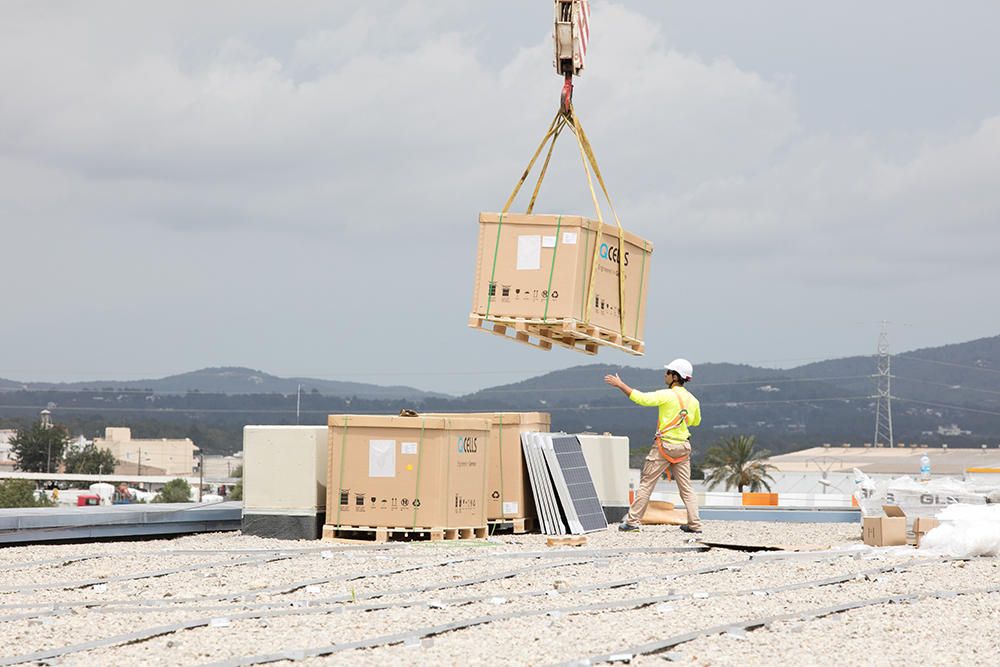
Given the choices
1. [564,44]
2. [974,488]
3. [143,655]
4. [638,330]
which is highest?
[564,44]

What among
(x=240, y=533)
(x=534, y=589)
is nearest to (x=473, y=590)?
(x=534, y=589)

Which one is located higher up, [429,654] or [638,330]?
[638,330]

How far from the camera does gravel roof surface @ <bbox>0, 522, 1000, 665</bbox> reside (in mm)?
6859

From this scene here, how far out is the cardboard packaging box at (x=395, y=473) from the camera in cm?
1288

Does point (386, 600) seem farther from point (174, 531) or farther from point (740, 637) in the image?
point (174, 531)

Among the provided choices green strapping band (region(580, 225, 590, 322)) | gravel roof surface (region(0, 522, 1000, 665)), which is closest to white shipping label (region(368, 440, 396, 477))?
gravel roof surface (region(0, 522, 1000, 665))

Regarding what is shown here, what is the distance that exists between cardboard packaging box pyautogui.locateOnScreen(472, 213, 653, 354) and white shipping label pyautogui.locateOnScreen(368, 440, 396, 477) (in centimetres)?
162

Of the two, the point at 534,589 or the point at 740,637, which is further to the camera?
the point at 534,589

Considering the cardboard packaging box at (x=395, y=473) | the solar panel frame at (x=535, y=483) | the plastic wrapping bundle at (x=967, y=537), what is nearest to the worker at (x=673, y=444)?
the solar panel frame at (x=535, y=483)

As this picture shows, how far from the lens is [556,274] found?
42.3 feet

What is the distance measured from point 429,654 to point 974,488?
8.74 metres

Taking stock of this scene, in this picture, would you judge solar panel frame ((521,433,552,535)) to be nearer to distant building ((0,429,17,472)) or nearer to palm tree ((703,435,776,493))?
palm tree ((703,435,776,493))

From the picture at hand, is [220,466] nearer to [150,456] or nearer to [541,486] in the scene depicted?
[150,456]

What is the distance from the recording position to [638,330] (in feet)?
46.9
